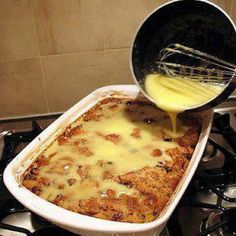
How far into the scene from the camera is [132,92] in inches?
38.2

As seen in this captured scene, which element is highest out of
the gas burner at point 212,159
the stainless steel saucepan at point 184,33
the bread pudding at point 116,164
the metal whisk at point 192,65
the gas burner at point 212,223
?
the stainless steel saucepan at point 184,33

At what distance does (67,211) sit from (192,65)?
484 mm

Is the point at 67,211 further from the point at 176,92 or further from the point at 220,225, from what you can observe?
A: the point at 176,92

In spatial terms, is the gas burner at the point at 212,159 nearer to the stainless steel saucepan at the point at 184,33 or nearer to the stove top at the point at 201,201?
the stove top at the point at 201,201

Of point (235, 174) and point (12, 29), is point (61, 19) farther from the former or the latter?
point (235, 174)

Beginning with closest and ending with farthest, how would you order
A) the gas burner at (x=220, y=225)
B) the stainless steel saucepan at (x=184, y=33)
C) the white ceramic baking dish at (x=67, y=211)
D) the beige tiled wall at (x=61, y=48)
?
1. the white ceramic baking dish at (x=67, y=211)
2. the gas burner at (x=220, y=225)
3. the stainless steel saucepan at (x=184, y=33)
4. the beige tiled wall at (x=61, y=48)

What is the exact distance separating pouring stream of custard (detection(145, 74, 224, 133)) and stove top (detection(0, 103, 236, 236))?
0.44 ft

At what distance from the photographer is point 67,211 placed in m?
0.62

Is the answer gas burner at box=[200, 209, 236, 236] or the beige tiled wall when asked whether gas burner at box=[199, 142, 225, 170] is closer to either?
gas burner at box=[200, 209, 236, 236]

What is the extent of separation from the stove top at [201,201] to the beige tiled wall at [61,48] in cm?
13

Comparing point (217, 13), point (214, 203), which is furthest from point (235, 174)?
point (217, 13)

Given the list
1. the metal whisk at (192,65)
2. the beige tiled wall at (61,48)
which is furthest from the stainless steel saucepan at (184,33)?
the beige tiled wall at (61,48)

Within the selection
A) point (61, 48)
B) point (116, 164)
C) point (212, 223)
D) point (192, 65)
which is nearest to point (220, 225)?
point (212, 223)

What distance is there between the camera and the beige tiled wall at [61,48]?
3.10 feet
